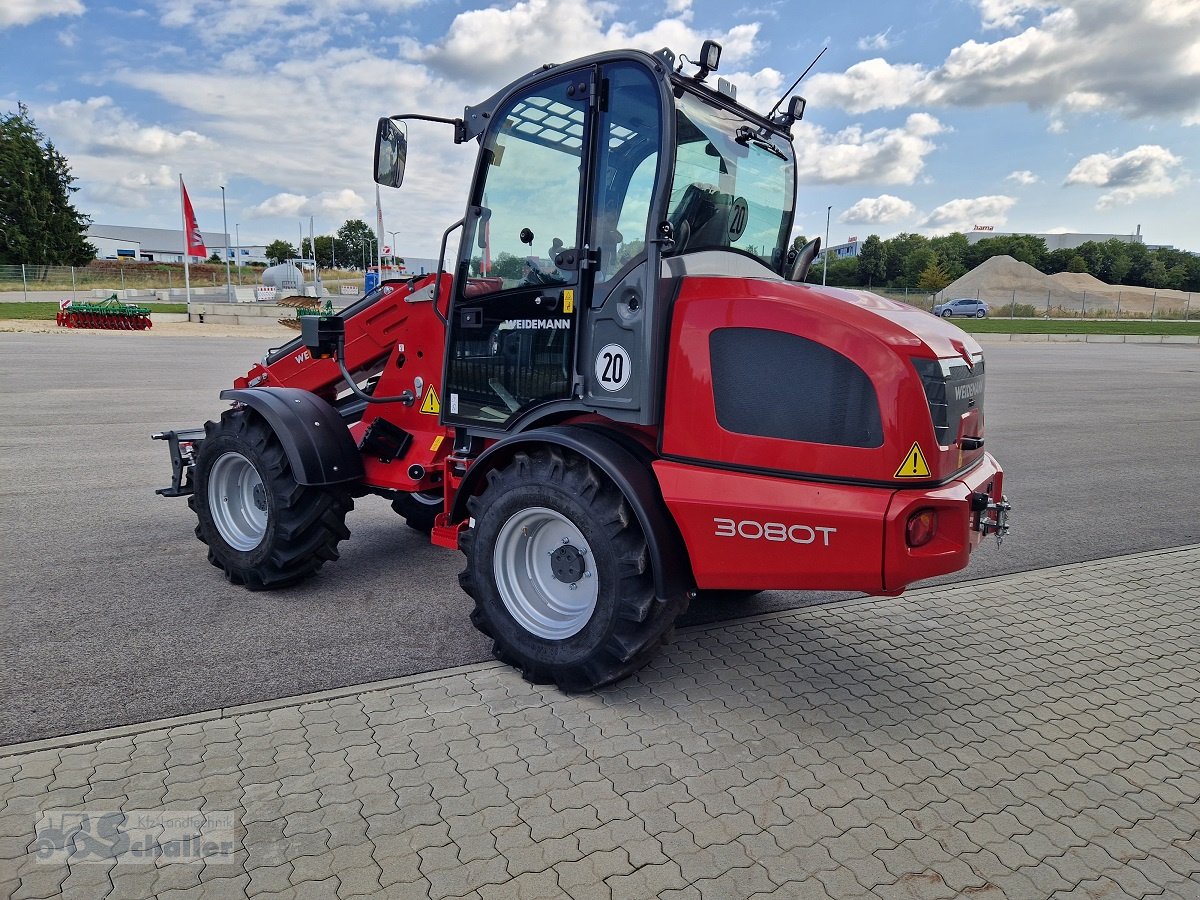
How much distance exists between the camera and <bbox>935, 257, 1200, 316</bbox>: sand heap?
68812 mm

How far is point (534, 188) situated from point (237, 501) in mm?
2774

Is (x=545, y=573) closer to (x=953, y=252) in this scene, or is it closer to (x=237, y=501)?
(x=237, y=501)

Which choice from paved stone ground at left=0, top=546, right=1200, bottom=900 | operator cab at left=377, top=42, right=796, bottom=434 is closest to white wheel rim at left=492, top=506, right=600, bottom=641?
paved stone ground at left=0, top=546, right=1200, bottom=900

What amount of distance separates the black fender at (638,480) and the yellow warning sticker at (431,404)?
114 centimetres

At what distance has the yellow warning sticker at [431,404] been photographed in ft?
15.8

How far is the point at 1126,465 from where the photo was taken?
962 centimetres

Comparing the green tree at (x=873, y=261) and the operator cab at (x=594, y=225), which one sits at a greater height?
the green tree at (x=873, y=261)

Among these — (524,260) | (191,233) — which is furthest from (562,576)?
(191,233)

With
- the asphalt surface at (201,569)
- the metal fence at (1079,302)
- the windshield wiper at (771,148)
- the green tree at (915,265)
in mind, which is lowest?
the asphalt surface at (201,569)

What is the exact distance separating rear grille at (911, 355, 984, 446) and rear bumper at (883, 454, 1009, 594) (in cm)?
23

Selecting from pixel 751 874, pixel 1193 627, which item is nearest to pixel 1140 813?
pixel 751 874

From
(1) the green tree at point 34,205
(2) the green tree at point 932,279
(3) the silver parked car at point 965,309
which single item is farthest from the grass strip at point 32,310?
(2) the green tree at point 932,279

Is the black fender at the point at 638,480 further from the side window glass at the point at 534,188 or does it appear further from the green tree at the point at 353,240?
the green tree at the point at 353,240

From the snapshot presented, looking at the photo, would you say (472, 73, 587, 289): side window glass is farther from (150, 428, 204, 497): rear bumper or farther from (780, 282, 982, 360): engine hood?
(150, 428, 204, 497): rear bumper
